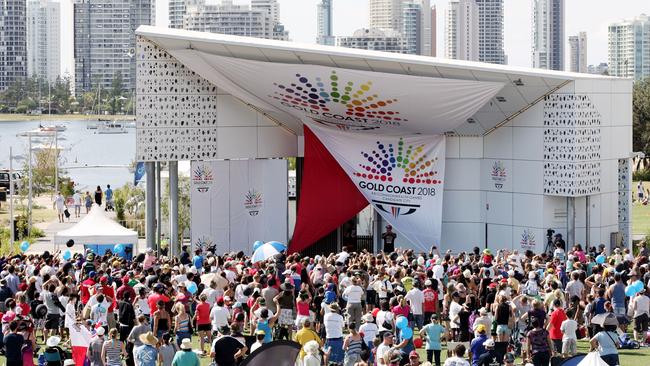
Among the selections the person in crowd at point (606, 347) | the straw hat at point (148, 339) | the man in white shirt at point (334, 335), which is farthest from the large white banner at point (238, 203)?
the person in crowd at point (606, 347)

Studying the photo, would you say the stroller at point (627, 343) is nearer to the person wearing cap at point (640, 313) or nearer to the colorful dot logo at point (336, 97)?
the person wearing cap at point (640, 313)

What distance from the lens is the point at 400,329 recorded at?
56.5ft

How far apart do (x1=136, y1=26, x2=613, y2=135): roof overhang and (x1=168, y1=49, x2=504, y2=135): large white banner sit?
0.15m

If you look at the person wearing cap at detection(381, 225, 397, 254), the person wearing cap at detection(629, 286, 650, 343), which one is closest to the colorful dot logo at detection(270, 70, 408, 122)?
the person wearing cap at detection(381, 225, 397, 254)

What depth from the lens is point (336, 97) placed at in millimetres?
28859

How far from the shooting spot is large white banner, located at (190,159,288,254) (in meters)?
30.8

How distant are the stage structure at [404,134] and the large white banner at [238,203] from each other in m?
0.11

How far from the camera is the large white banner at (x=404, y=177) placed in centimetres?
3027

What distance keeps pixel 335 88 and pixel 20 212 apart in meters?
25.3

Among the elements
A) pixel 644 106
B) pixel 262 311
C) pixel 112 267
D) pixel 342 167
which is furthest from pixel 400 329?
pixel 644 106

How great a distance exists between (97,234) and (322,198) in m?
5.42

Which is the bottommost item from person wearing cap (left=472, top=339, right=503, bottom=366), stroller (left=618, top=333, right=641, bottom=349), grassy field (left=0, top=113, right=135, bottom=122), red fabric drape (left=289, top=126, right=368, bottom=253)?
stroller (left=618, top=333, right=641, bottom=349)

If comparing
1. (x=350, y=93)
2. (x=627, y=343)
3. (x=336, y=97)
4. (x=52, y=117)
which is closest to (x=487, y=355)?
(x=627, y=343)

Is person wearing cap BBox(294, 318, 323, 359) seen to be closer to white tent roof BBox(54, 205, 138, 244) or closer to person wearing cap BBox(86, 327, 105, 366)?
person wearing cap BBox(86, 327, 105, 366)
